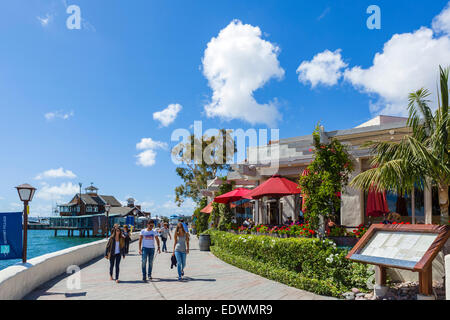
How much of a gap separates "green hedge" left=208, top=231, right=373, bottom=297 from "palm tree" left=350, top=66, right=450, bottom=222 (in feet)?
6.02

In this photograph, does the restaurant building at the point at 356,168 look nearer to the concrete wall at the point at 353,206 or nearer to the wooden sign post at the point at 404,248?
the concrete wall at the point at 353,206

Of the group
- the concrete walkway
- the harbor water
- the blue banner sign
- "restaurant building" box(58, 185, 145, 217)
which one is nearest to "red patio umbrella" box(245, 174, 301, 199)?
the concrete walkway

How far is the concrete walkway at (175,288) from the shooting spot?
7625mm

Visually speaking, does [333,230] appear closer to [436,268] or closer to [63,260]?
[436,268]

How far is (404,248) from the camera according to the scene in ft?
19.6

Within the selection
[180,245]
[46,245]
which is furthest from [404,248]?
[46,245]

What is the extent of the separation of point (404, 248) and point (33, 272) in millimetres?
8119

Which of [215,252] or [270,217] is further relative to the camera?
[270,217]

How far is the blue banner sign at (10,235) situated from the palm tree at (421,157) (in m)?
8.25

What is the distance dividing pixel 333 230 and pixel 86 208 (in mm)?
91062
